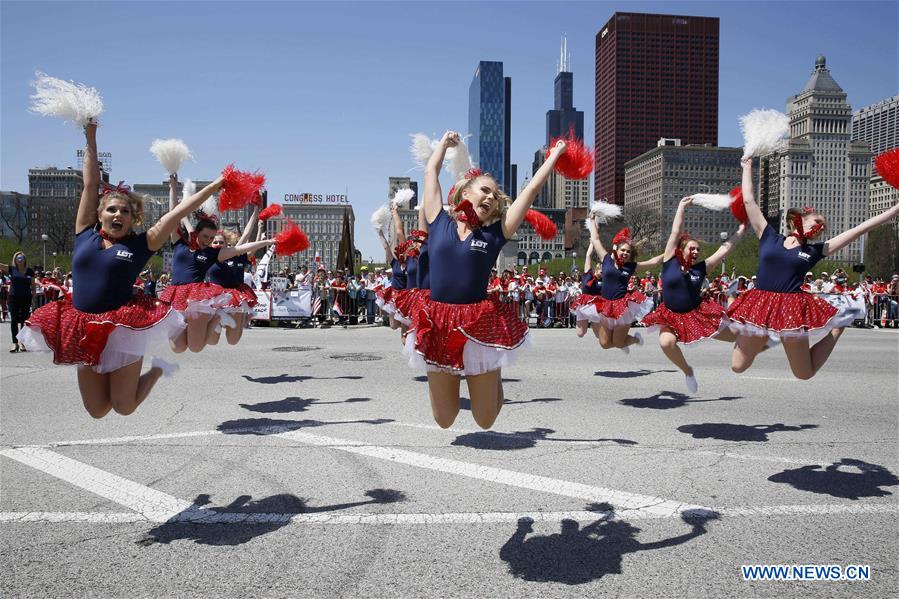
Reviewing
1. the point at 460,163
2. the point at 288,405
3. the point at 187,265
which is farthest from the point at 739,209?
the point at 187,265

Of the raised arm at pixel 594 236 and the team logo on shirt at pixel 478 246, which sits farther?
the raised arm at pixel 594 236

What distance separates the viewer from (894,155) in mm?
5582

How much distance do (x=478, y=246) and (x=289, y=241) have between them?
6.21m

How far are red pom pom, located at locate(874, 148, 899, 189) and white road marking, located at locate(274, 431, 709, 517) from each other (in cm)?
356

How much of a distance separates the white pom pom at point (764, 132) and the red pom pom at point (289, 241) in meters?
6.31

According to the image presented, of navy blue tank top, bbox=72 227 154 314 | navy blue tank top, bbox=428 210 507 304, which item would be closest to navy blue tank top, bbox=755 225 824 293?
navy blue tank top, bbox=428 210 507 304

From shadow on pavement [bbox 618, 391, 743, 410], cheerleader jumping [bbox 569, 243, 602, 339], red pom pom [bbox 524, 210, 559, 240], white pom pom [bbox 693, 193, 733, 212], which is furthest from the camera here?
cheerleader jumping [bbox 569, 243, 602, 339]

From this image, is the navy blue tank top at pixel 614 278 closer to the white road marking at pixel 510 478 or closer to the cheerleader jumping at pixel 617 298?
the cheerleader jumping at pixel 617 298

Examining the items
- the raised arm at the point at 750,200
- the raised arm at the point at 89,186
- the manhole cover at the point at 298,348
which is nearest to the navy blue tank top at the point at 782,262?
the raised arm at the point at 750,200

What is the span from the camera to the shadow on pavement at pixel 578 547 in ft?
10.8

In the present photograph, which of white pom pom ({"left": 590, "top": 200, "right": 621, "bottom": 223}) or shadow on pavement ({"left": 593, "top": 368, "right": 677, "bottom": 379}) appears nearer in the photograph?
white pom pom ({"left": 590, "top": 200, "right": 621, "bottom": 223})

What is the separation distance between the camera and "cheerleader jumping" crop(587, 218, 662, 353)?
957 cm

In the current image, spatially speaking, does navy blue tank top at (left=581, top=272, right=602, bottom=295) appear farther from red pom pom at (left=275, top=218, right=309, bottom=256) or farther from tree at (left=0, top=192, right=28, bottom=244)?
tree at (left=0, top=192, right=28, bottom=244)

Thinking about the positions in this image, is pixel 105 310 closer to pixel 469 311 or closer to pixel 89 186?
pixel 89 186
